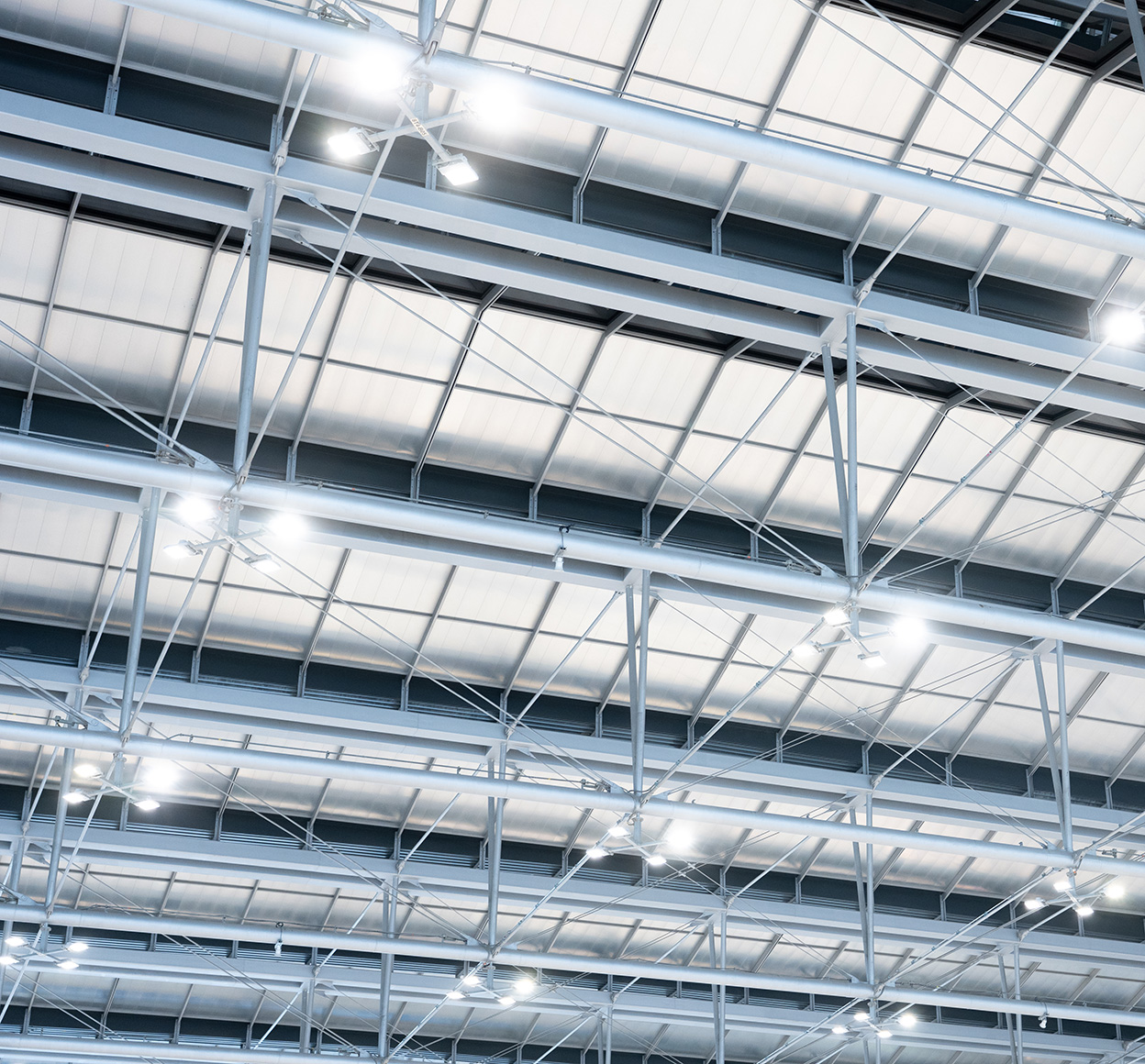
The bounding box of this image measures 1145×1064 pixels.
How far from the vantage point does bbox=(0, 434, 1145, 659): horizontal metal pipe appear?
64.2ft

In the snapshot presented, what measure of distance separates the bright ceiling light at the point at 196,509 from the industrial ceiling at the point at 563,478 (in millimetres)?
64

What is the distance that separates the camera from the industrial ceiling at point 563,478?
2056 centimetres

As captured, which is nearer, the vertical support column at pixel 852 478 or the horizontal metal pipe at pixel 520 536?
the horizontal metal pipe at pixel 520 536

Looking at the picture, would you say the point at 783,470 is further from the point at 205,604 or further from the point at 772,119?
the point at 205,604

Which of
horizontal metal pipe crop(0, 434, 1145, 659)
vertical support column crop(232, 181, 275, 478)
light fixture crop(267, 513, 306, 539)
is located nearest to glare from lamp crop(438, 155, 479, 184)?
vertical support column crop(232, 181, 275, 478)

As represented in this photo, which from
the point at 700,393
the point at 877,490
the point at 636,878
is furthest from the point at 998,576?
the point at 636,878

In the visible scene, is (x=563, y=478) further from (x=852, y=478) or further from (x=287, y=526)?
(x=287, y=526)

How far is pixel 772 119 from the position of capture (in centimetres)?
2209

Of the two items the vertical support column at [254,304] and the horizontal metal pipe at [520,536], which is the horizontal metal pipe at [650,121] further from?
the horizontal metal pipe at [520,536]

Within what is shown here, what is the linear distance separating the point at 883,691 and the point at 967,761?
3.89 meters

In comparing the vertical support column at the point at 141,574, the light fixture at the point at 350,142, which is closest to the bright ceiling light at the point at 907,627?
the light fixture at the point at 350,142

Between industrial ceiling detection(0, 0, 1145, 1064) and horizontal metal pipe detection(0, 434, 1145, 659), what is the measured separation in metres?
0.09

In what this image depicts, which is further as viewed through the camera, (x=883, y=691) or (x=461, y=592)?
(x=883, y=691)

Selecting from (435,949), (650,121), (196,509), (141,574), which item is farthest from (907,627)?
(435,949)
